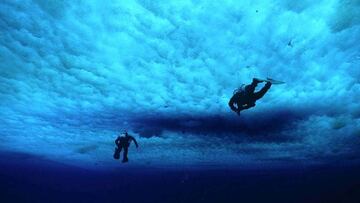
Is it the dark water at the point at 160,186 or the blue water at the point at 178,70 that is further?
the dark water at the point at 160,186

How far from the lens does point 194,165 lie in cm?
3962

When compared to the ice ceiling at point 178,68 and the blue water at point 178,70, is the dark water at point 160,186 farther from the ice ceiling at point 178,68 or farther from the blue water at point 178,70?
the ice ceiling at point 178,68

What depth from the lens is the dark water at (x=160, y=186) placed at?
170 feet

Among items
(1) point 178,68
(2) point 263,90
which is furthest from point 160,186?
(2) point 263,90

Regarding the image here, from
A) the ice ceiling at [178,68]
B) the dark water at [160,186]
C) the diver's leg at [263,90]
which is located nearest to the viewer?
the diver's leg at [263,90]

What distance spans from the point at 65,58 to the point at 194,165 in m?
30.6

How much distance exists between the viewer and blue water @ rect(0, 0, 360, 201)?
896cm

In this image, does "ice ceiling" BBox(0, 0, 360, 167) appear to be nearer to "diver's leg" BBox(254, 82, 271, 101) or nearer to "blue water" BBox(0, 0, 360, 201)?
"blue water" BBox(0, 0, 360, 201)

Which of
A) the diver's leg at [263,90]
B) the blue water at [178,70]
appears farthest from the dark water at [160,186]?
the diver's leg at [263,90]

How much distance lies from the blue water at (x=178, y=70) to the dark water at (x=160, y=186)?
1097 inches

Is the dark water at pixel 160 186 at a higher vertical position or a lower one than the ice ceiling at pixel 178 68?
lower

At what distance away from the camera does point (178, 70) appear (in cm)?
1271

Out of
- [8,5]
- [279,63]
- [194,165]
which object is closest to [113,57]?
[8,5]

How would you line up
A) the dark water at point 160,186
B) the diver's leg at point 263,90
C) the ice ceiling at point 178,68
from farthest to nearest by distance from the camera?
1. the dark water at point 160,186
2. the ice ceiling at point 178,68
3. the diver's leg at point 263,90
